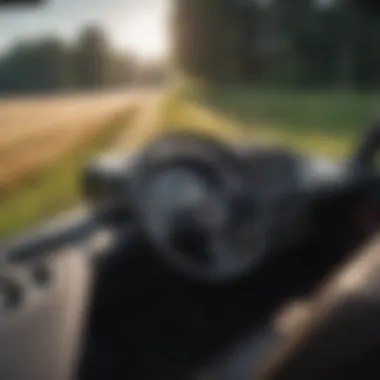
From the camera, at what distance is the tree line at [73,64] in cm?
255

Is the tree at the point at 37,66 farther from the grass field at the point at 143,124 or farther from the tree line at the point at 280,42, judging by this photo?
the tree line at the point at 280,42

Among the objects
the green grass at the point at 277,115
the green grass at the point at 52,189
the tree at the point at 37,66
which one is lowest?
the green grass at the point at 52,189

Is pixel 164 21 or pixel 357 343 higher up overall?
pixel 164 21

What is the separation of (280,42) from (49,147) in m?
0.46

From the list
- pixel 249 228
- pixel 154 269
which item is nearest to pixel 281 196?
pixel 249 228

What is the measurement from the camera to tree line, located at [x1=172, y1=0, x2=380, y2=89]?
2.55 meters

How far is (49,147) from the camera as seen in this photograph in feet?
8.45

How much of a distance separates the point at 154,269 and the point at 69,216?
181 mm

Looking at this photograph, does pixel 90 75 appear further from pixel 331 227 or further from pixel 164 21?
pixel 331 227

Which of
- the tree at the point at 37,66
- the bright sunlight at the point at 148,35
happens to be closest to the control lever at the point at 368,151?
the bright sunlight at the point at 148,35

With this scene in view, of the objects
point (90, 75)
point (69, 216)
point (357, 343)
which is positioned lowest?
point (357, 343)

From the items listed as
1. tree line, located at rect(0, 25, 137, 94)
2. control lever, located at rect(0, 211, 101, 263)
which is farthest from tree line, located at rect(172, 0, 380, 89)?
control lever, located at rect(0, 211, 101, 263)

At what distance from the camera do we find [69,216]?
2.55m

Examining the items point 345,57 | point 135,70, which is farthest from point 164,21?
point 345,57
